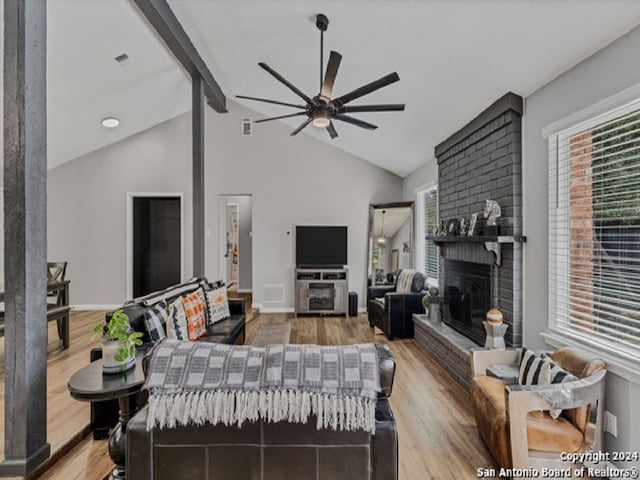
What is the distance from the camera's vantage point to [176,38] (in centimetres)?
362

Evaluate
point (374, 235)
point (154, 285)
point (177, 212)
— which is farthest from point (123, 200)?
point (374, 235)

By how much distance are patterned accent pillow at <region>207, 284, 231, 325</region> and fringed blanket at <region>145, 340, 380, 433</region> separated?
7.92 feet

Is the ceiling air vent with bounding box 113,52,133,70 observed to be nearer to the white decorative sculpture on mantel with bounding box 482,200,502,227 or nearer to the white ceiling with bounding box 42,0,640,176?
the white ceiling with bounding box 42,0,640,176

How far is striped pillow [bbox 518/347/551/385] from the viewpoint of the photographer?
6.70ft

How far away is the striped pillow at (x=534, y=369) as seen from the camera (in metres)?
2.04

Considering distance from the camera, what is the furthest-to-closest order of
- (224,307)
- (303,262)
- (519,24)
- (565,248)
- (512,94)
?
1. (303,262)
2. (224,307)
3. (512,94)
4. (565,248)
5. (519,24)

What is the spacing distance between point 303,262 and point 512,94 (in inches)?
163

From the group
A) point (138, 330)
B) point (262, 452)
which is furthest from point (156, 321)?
point (262, 452)

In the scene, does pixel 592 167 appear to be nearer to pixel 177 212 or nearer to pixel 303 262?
pixel 303 262

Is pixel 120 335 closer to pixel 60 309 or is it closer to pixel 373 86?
pixel 373 86

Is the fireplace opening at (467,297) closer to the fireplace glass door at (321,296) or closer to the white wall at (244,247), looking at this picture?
the fireplace glass door at (321,296)

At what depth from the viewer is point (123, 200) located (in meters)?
6.27

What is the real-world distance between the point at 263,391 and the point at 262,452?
238mm

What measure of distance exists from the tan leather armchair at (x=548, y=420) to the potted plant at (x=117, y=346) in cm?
211
